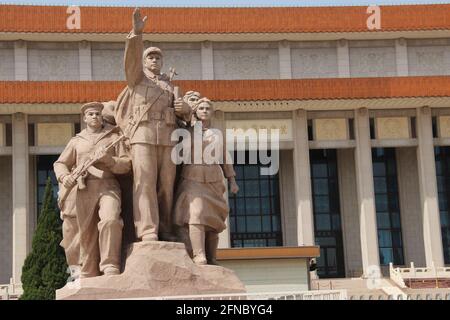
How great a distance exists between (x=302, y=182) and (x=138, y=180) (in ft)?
77.9

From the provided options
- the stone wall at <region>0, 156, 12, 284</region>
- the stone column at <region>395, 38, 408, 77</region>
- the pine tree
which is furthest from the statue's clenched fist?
the stone column at <region>395, 38, 408, 77</region>

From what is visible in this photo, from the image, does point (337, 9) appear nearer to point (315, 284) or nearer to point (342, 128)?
point (342, 128)

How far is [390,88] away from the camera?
31766 millimetres

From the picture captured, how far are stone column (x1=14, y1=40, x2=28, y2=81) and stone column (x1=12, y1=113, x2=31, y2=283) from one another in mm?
3252

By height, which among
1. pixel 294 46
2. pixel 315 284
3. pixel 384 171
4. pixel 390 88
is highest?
pixel 294 46

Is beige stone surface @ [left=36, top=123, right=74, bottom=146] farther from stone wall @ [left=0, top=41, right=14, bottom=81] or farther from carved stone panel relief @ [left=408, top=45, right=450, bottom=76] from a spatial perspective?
carved stone panel relief @ [left=408, top=45, right=450, bottom=76]

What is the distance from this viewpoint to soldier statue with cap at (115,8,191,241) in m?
9.52

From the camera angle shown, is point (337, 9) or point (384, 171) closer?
point (337, 9)

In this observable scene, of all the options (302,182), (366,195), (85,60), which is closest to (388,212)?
(366,195)

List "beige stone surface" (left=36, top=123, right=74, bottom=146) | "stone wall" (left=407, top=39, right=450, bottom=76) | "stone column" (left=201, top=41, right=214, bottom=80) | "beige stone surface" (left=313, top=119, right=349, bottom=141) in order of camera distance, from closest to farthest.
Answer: "beige stone surface" (left=36, top=123, right=74, bottom=146) < "beige stone surface" (left=313, top=119, right=349, bottom=141) < "stone column" (left=201, top=41, right=214, bottom=80) < "stone wall" (left=407, top=39, right=450, bottom=76)

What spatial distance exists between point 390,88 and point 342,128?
3.03m
